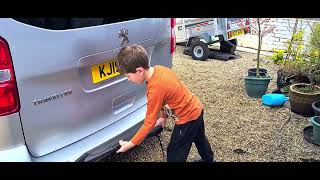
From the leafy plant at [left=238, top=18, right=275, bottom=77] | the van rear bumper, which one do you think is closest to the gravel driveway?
the leafy plant at [left=238, top=18, right=275, bottom=77]

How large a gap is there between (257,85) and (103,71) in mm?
3100

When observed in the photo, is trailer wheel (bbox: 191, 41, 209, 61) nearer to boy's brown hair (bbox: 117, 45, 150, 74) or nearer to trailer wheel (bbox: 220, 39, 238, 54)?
trailer wheel (bbox: 220, 39, 238, 54)

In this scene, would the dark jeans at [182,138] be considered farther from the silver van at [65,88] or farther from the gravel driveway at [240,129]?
the gravel driveway at [240,129]

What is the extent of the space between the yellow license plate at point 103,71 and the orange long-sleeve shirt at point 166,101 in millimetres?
386

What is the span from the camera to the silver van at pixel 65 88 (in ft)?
6.79

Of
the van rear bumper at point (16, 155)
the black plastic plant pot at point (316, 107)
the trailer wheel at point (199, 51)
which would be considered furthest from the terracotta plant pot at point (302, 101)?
the van rear bumper at point (16, 155)

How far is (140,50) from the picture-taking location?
7.77 ft

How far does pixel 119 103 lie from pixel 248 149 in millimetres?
1539

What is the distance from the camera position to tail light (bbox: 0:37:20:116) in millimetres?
1995

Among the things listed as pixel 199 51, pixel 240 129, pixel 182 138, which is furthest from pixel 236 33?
pixel 182 138

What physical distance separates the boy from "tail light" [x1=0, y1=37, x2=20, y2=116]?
67 centimetres
